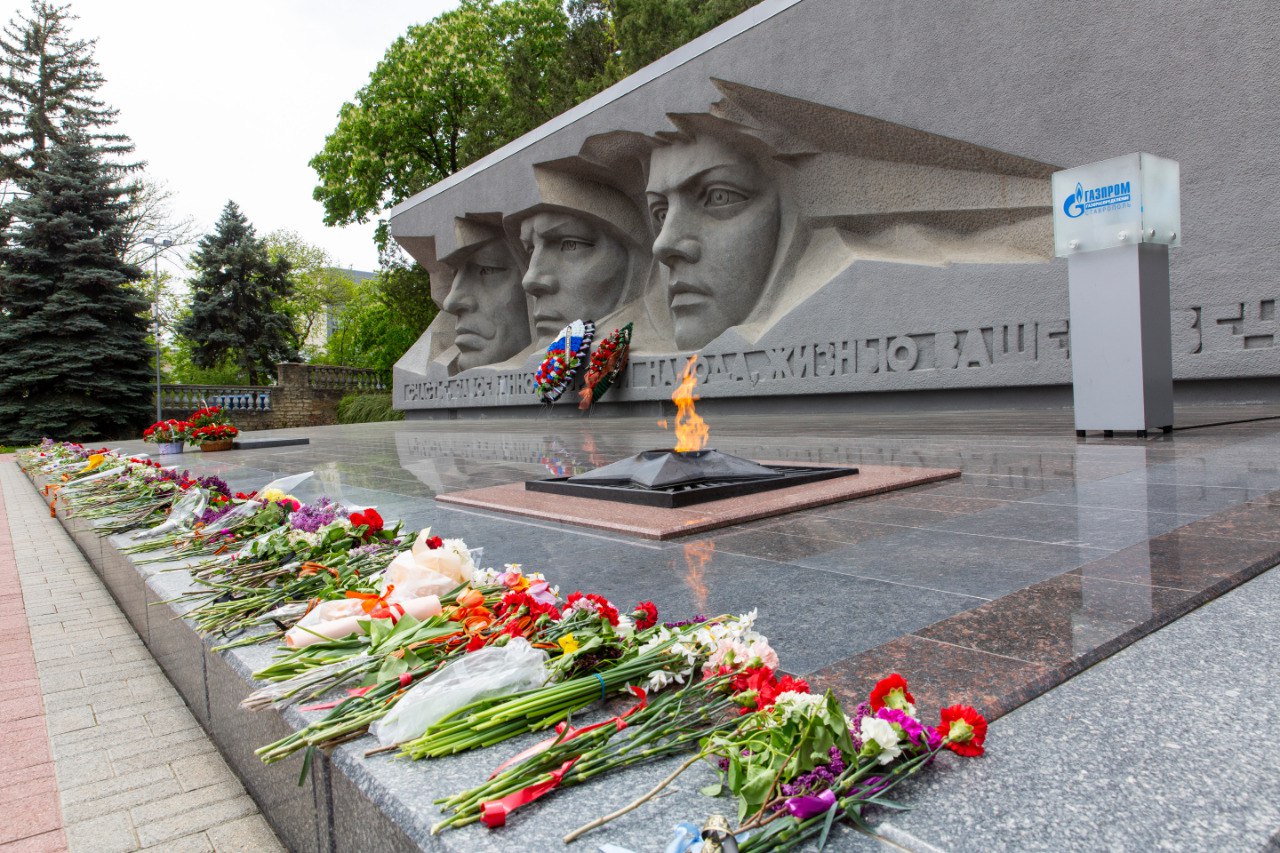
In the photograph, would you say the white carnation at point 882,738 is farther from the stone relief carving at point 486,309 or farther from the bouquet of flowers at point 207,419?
the stone relief carving at point 486,309

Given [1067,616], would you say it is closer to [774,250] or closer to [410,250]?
[774,250]

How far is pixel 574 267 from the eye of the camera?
1658 cm

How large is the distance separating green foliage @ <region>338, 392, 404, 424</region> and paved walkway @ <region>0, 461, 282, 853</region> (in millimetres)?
21821

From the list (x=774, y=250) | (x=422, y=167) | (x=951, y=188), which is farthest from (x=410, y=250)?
(x=951, y=188)

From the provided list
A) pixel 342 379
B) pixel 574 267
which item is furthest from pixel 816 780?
pixel 342 379

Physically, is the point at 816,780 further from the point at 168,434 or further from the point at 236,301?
the point at 236,301

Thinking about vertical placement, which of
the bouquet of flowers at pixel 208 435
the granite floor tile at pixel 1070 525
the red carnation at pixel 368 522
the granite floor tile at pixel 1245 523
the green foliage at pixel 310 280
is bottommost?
the granite floor tile at pixel 1070 525

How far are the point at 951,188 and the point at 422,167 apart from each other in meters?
20.6

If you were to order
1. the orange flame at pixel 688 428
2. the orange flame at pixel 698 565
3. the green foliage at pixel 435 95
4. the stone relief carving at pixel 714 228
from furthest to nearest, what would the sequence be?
the green foliage at pixel 435 95 < the stone relief carving at pixel 714 228 < the orange flame at pixel 688 428 < the orange flame at pixel 698 565

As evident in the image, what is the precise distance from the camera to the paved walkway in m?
1.82

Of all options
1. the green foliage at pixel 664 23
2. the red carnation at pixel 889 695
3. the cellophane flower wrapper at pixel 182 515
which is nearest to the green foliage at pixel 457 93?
the green foliage at pixel 664 23

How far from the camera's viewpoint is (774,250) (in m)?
13.1

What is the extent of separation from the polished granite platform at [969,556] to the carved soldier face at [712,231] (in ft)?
25.3

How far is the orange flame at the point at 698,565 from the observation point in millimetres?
2264
